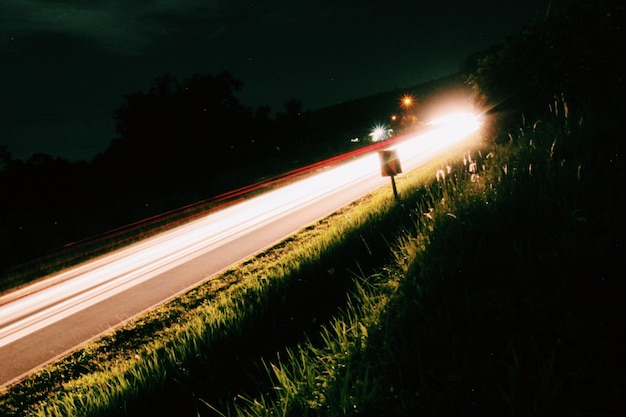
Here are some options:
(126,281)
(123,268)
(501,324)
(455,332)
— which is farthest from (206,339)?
(123,268)

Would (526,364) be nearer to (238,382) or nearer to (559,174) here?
(559,174)

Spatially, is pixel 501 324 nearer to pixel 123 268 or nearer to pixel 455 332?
pixel 455 332

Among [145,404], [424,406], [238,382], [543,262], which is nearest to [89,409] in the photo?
[145,404]

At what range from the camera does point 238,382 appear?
2.92 metres

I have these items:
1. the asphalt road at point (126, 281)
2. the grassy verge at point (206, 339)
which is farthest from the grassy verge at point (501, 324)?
the asphalt road at point (126, 281)

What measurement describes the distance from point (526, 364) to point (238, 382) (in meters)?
2.36

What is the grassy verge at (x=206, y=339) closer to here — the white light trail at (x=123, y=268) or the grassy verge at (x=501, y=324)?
the grassy verge at (x=501, y=324)

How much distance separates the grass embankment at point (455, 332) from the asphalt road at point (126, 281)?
1.61 m

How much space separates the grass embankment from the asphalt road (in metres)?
1.61

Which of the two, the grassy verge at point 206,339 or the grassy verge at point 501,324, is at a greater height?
the grassy verge at point 501,324

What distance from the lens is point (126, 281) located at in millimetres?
8242

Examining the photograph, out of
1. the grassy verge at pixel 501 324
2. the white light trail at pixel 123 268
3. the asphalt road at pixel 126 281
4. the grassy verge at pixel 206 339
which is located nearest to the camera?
the grassy verge at pixel 501 324

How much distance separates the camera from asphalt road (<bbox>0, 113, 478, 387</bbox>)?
18.9ft

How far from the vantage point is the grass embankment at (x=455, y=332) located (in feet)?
5.37
